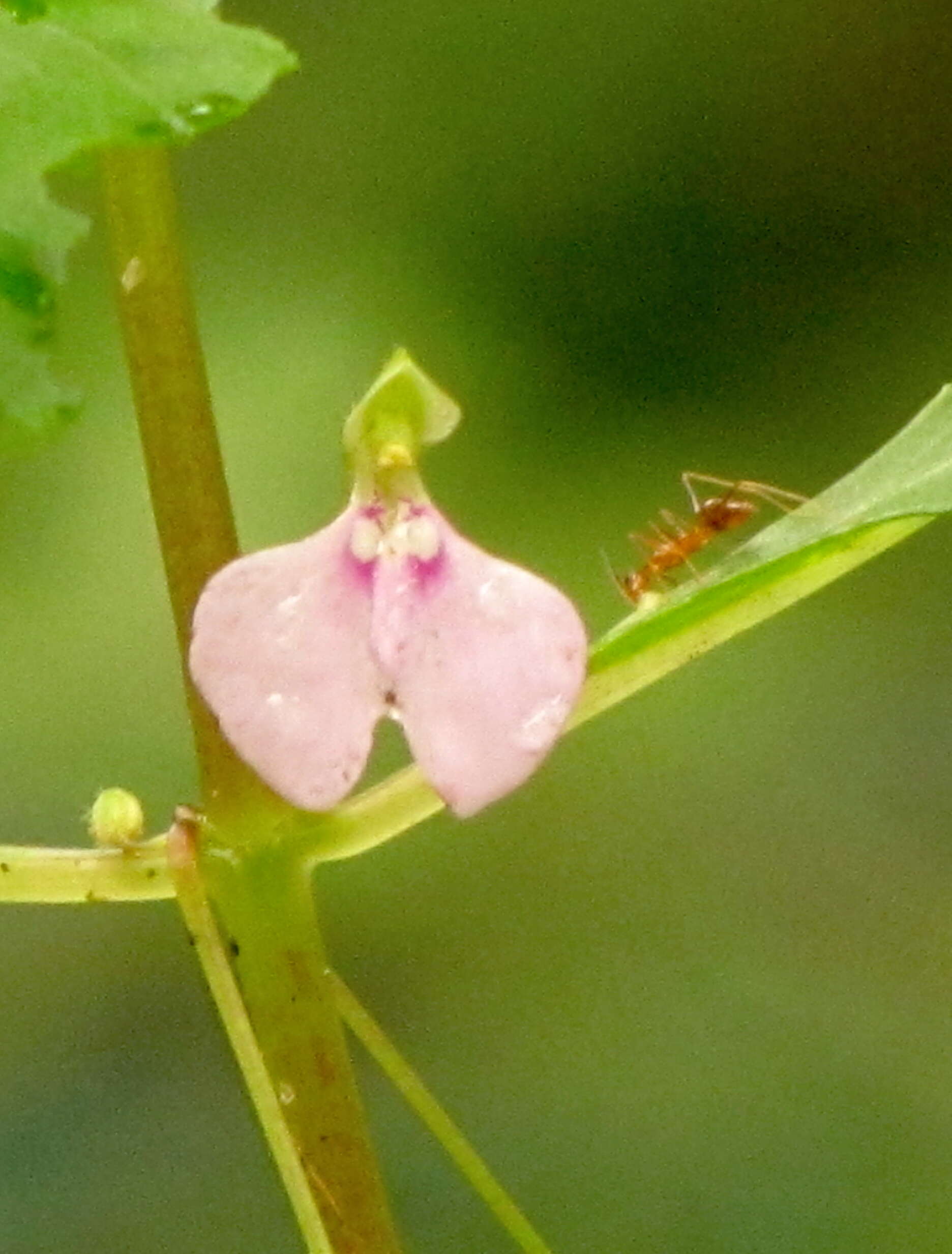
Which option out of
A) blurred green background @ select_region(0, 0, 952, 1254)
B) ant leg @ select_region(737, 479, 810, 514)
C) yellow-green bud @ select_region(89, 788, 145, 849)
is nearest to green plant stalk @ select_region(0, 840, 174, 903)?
yellow-green bud @ select_region(89, 788, 145, 849)

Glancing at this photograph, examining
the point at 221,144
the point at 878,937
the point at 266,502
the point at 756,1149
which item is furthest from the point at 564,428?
the point at 756,1149

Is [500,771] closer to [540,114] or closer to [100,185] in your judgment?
[100,185]

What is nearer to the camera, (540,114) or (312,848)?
(312,848)

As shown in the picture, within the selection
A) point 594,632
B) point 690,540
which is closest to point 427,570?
point 690,540

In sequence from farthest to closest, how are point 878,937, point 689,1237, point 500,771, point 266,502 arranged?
1. point 266,502
2. point 878,937
3. point 689,1237
4. point 500,771

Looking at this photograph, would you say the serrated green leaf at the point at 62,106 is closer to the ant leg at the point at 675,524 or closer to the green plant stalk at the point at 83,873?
the green plant stalk at the point at 83,873

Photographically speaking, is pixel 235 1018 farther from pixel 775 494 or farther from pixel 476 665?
pixel 775 494

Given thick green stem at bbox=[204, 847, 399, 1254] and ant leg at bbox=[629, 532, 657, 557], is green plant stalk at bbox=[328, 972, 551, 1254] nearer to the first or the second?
thick green stem at bbox=[204, 847, 399, 1254]
